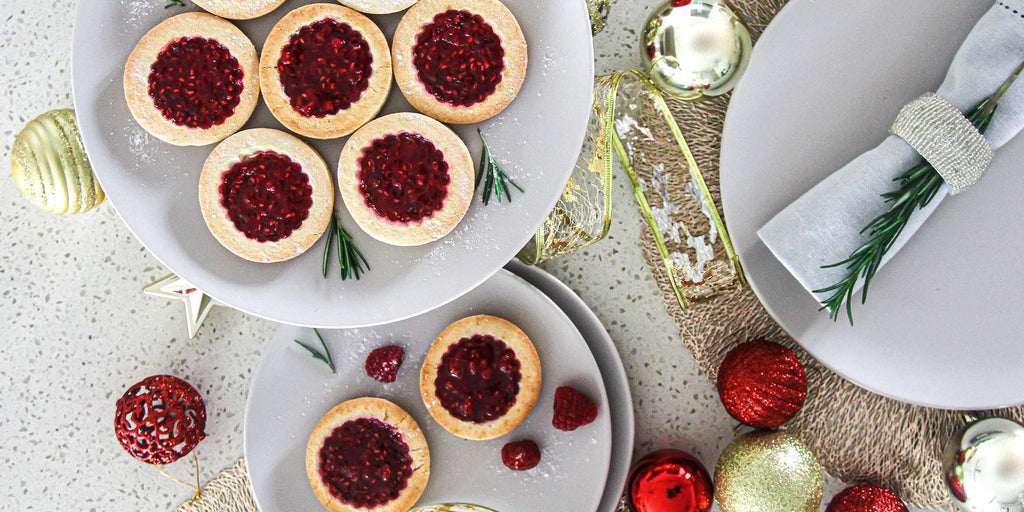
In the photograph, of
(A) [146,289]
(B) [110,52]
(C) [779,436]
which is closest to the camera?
(B) [110,52]

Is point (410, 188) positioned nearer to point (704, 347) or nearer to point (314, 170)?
point (314, 170)

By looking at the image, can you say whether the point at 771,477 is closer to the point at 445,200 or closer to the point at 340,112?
the point at 445,200

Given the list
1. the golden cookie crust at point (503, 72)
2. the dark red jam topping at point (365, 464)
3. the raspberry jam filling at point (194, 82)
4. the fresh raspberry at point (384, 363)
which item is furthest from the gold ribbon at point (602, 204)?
the raspberry jam filling at point (194, 82)

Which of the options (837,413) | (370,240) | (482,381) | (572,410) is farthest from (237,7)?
(837,413)

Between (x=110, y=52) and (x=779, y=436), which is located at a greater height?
(x=110, y=52)

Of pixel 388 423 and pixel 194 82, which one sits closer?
pixel 194 82

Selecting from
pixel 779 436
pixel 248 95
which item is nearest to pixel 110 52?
pixel 248 95

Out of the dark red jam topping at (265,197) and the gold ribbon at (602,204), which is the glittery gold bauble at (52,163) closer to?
the dark red jam topping at (265,197)
